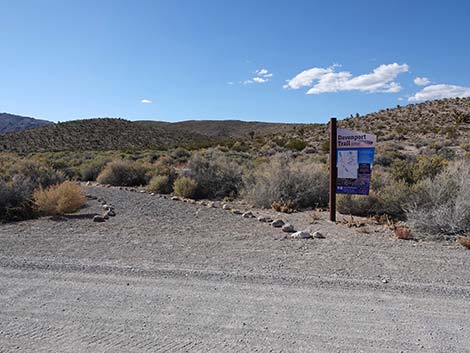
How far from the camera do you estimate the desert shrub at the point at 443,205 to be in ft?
30.5

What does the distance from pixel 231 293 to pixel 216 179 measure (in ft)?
42.7

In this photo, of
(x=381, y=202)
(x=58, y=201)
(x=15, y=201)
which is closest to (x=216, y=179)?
(x=58, y=201)

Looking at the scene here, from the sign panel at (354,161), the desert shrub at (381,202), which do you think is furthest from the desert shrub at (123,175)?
the sign panel at (354,161)

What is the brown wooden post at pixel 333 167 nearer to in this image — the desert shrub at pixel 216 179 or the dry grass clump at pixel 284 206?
the dry grass clump at pixel 284 206

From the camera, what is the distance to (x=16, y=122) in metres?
148

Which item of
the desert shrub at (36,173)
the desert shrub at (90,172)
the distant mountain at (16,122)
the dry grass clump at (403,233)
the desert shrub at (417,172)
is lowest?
the desert shrub at (90,172)

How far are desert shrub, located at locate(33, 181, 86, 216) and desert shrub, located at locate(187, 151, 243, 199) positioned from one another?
5.72 m

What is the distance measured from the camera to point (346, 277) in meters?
6.43

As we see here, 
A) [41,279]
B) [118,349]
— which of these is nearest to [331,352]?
[118,349]

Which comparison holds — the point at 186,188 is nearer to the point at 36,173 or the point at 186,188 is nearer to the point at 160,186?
the point at 160,186

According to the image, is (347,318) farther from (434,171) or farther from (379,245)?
(434,171)

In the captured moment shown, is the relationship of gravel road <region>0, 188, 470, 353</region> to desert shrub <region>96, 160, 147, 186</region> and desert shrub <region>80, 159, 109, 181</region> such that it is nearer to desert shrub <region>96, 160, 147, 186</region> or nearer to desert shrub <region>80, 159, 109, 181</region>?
desert shrub <region>96, 160, 147, 186</region>

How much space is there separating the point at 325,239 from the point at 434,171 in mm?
6708

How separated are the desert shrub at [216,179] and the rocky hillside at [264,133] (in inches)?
630
